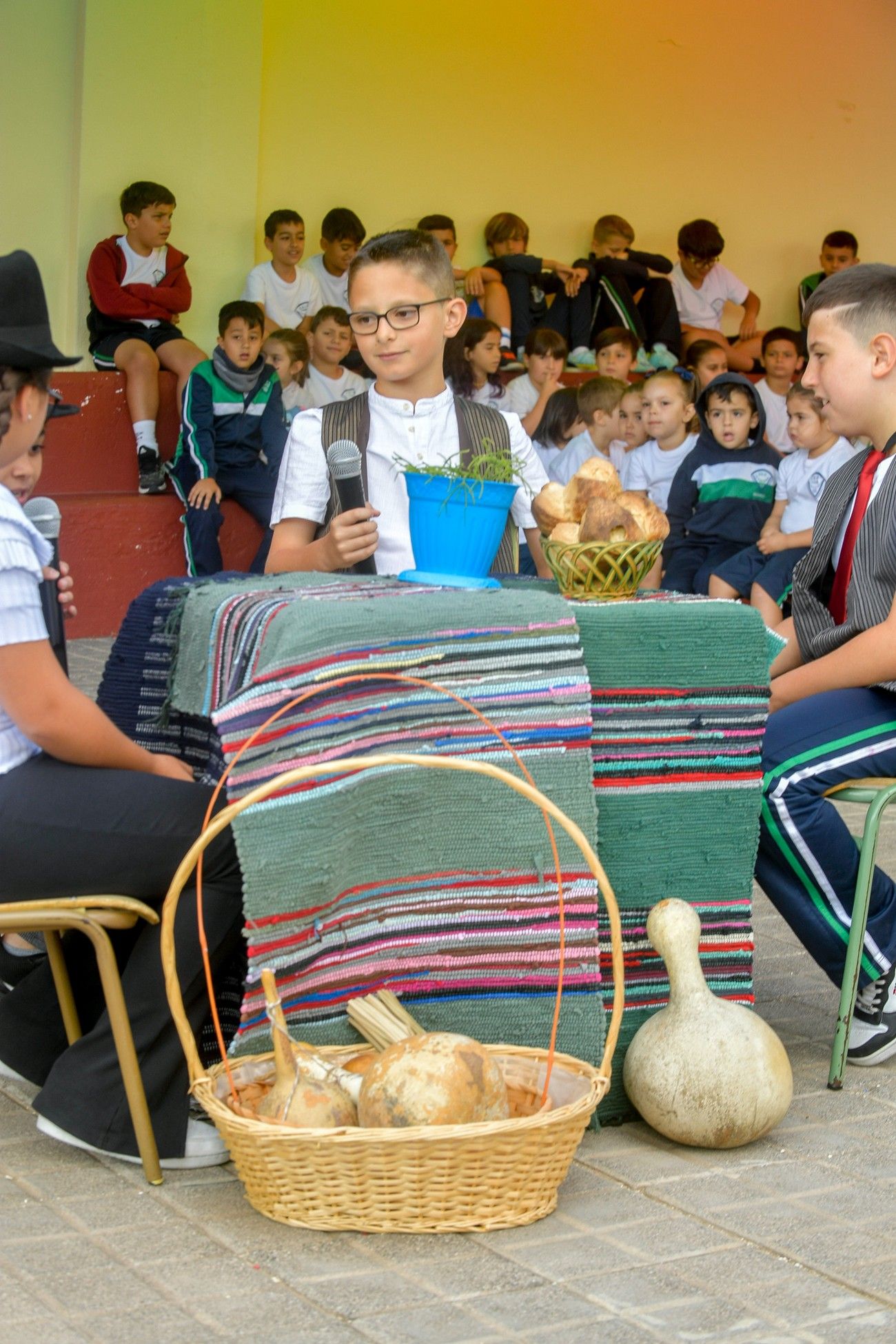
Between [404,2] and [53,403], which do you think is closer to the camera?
[53,403]

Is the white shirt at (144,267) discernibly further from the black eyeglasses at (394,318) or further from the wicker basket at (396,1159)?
the wicker basket at (396,1159)

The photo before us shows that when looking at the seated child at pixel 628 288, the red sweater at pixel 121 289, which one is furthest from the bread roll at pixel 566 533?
the seated child at pixel 628 288

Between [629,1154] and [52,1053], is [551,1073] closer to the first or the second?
[629,1154]

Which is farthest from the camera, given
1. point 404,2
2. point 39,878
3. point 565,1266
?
point 404,2

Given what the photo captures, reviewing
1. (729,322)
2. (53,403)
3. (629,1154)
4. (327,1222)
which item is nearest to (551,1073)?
(629,1154)

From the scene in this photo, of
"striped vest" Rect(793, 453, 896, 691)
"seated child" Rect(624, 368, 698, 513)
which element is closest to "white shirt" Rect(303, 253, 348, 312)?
"seated child" Rect(624, 368, 698, 513)

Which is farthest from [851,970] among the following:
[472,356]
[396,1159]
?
[472,356]

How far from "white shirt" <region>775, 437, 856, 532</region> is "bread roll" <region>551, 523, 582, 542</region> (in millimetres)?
4153

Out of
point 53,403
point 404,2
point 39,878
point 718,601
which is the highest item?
point 404,2

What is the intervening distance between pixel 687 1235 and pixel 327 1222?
0.51m

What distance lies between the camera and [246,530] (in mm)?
8312

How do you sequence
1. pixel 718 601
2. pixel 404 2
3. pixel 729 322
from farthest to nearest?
pixel 729 322
pixel 404 2
pixel 718 601

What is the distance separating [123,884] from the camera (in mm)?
2395

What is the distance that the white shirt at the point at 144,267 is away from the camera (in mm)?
7969
